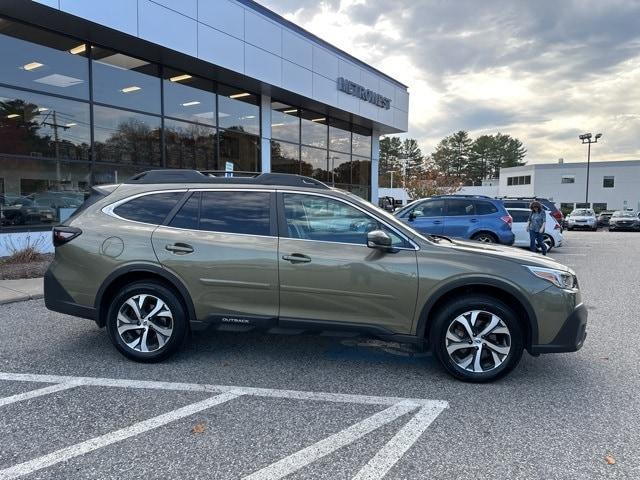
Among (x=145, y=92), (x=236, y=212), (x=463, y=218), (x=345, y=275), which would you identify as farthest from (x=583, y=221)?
(x=236, y=212)

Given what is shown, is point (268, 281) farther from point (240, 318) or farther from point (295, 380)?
point (295, 380)

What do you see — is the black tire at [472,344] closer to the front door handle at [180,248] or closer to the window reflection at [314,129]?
the front door handle at [180,248]

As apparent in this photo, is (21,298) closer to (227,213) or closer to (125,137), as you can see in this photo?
(227,213)

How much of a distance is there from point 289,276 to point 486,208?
339 inches

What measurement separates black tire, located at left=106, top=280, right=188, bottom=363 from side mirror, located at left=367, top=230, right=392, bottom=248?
1.86 m

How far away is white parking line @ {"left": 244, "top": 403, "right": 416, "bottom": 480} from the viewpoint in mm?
2623

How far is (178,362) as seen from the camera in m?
4.28

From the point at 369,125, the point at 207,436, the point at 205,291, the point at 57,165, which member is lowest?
the point at 207,436

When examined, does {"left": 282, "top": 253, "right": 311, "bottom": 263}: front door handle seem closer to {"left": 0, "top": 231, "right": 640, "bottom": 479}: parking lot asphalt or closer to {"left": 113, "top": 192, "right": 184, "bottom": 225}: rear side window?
{"left": 0, "top": 231, "right": 640, "bottom": 479}: parking lot asphalt

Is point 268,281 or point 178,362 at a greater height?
point 268,281

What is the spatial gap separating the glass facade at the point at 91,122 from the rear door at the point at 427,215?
5040mm

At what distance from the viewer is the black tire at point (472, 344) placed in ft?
12.5

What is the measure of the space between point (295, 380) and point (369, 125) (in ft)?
62.4

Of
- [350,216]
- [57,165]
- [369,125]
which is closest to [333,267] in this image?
[350,216]
